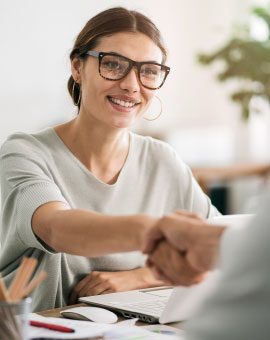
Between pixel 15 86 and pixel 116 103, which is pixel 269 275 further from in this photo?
pixel 15 86

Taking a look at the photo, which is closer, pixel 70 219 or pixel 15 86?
pixel 70 219

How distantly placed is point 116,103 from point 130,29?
0.22 m

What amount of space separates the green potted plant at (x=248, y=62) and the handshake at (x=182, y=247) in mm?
3249

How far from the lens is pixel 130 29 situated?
1.71m

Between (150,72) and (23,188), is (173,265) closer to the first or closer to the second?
(23,188)

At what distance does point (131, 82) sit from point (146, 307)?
70cm

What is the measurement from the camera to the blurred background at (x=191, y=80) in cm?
397

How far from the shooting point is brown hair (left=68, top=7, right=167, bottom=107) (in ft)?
5.61

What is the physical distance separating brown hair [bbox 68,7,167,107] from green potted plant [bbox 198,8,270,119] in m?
2.57

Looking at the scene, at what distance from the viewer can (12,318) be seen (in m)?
0.90

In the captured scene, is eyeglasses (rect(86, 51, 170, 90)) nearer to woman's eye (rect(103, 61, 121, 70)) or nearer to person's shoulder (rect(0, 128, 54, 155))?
woman's eye (rect(103, 61, 121, 70))

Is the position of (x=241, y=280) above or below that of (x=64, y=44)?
below

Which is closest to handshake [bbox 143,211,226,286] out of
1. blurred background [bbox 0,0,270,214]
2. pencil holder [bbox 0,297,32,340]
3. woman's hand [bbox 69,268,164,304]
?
pencil holder [bbox 0,297,32,340]

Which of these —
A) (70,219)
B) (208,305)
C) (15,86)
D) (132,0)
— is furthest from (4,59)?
(208,305)
